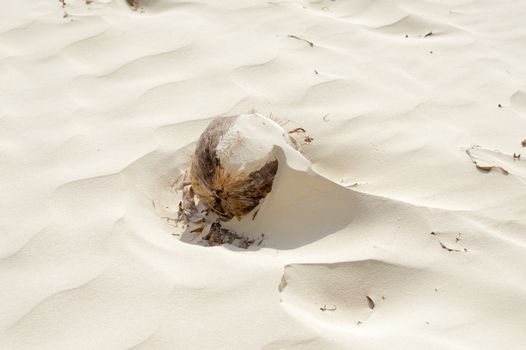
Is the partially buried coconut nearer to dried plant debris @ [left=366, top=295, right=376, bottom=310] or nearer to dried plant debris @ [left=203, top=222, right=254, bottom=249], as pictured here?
dried plant debris @ [left=203, top=222, right=254, bottom=249]

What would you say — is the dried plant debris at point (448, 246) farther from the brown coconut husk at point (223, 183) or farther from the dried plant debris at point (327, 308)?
the brown coconut husk at point (223, 183)

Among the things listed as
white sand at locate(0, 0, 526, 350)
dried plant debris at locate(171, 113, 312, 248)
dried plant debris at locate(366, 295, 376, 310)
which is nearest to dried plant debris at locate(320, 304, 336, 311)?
white sand at locate(0, 0, 526, 350)

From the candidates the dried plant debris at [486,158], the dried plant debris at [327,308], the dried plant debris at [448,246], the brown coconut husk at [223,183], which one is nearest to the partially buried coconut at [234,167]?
the brown coconut husk at [223,183]

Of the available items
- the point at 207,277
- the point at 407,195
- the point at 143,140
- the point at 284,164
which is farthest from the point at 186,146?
the point at 407,195

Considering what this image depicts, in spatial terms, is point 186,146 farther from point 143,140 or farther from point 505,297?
point 505,297

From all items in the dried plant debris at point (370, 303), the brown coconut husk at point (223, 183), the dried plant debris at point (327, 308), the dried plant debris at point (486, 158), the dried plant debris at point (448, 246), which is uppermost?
the brown coconut husk at point (223, 183)

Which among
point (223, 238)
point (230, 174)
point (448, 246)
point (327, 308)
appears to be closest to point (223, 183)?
point (230, 174)

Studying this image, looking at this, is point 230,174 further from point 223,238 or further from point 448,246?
point 448,246
